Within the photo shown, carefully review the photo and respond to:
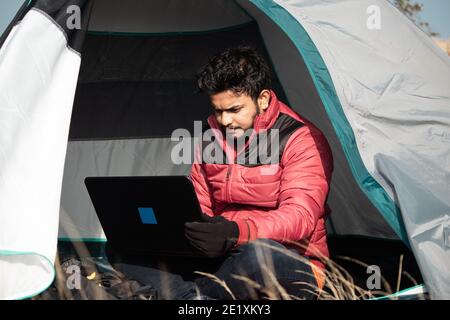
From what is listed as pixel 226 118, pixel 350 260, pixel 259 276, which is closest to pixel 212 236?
pixel 259 276

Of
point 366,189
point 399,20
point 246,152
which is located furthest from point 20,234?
point 399,20

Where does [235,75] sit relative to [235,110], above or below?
above

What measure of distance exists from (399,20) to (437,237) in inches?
33.4

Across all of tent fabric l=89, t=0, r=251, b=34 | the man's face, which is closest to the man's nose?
the man's face

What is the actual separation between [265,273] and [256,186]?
46cm

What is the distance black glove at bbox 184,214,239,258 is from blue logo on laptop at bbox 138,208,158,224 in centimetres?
14

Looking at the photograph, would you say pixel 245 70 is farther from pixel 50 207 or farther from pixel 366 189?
pixel 50 207

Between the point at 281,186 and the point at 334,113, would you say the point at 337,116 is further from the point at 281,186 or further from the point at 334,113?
the point at 281,186

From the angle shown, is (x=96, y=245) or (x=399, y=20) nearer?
(x=399, y=20)

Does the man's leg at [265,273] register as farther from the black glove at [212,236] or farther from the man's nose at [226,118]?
the man's nose at [226,118]

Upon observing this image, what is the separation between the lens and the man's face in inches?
96.8

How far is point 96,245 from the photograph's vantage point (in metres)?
3.37

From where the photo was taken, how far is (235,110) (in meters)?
2.48

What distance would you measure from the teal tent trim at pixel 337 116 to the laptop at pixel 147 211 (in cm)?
57
